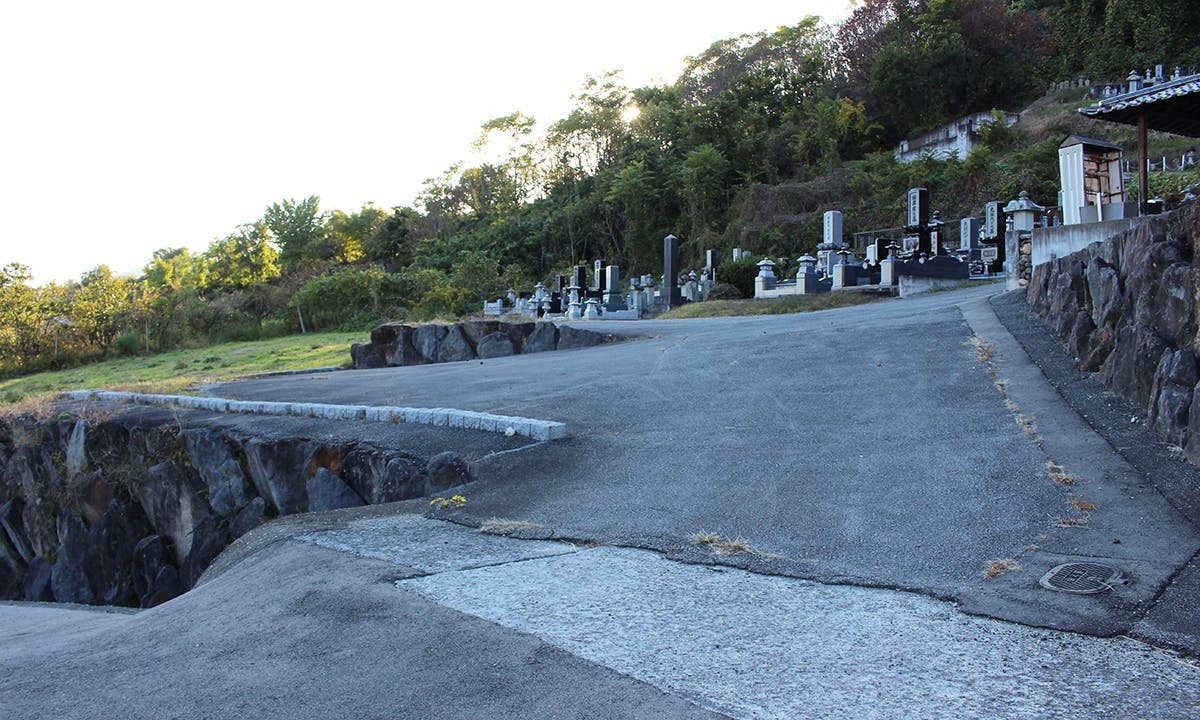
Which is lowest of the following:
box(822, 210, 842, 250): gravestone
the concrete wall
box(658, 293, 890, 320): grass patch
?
box(658, 293, 890, 320): grass patch

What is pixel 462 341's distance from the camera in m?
18.4

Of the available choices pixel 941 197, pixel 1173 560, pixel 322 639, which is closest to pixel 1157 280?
pixel 1173 560

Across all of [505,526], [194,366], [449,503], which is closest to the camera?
[505,526]

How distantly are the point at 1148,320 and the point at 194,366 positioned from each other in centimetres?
2150

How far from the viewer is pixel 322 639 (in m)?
3.68

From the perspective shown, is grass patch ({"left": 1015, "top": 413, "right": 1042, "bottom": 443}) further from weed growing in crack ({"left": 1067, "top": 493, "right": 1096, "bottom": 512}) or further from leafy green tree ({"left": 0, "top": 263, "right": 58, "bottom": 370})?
leafy green tree ({"left": 0, "top": 263, "right": 58, "bottom": 370})

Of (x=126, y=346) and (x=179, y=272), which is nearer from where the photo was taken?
(x=126, y=346)

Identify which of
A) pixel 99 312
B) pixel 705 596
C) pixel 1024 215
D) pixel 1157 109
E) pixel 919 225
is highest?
pixel 1157 109

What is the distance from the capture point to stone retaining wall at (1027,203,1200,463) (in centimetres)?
580

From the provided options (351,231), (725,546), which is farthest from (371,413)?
(351,231)

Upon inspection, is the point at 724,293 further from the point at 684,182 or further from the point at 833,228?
the point at 684,182

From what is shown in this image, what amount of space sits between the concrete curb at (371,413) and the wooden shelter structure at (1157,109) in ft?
35.2

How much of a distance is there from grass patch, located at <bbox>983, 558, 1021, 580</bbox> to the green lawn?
13.8 metres

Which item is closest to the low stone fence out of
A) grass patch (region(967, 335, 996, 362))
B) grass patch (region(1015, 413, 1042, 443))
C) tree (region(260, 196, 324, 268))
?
grass patch (region(967, 335, 996, 362))
